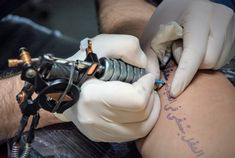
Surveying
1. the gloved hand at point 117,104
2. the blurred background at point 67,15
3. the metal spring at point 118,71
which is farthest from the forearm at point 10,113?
the blurred background at point 67,15

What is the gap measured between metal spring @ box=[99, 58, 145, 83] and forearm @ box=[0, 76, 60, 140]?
11.7 inches

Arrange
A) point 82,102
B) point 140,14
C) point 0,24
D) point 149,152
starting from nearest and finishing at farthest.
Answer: point 82,102, point 149,152, point 140,14, point 0,24

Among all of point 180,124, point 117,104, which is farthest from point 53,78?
point 180,124

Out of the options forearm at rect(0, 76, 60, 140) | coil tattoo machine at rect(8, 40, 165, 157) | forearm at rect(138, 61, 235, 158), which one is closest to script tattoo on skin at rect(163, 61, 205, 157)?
forearm at rect(138, 61, 235, 158)

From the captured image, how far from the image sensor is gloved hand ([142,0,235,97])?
32.4 inches

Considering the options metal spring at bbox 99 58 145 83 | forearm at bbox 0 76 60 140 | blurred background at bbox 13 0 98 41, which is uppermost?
metal spring at bbox 99 58 145 83

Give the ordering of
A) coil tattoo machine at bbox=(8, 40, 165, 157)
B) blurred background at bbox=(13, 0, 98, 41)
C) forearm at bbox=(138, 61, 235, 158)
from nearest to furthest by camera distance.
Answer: coil tattoo machine at bbox=(8, 40, 165, 157)
forearm at bbox=(138, 61, 235, 158)
blurred background at bbox=(13, 0, 98, 41)

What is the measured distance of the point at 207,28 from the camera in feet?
2.87

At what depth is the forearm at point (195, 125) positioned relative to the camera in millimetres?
771

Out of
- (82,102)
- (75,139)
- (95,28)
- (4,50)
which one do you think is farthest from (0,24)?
(82,102)

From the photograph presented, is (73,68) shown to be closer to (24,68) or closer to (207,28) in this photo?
(24,68)

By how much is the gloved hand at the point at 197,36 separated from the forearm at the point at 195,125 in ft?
0.11

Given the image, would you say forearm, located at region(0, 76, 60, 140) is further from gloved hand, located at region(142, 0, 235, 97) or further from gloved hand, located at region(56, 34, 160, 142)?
gloved hand, located at region(142, 0, 235, 97)

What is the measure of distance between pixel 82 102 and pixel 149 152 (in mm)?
206
